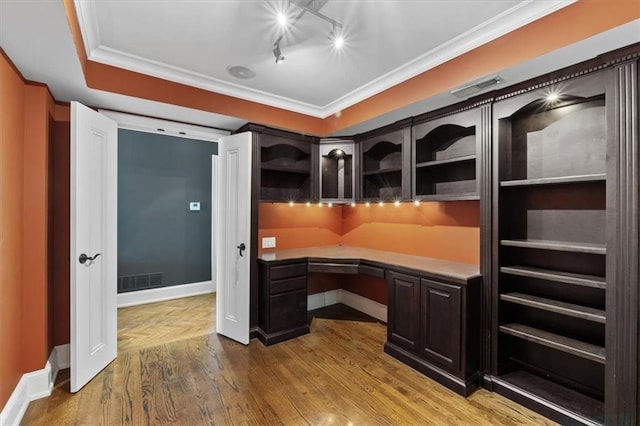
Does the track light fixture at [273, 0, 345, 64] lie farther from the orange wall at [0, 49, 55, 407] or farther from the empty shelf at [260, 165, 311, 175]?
the orange wall at [0, 49, 55, 407]

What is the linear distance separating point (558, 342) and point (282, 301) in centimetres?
243

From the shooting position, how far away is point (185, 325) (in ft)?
12.1

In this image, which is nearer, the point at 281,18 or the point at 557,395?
the point at 281,18

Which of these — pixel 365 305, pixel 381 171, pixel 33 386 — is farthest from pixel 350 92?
pixel 33 386

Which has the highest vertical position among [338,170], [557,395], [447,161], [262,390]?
[338,170]

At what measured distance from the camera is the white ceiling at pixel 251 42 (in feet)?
5.75

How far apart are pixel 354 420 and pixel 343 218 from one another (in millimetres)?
2831

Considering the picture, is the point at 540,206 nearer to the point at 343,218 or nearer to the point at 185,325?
the point at 343,218

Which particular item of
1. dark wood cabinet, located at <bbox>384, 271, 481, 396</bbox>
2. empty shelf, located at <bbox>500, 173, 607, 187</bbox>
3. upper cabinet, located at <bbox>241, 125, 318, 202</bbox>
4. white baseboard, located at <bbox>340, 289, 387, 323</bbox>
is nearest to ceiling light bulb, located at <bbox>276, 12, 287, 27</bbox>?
upper cabinet, located at <bbox>241, 125, 318, 202</bbox>

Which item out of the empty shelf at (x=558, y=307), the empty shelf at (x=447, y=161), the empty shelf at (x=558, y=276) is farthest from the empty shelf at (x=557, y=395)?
the empty shelf at (x=447, y=161)

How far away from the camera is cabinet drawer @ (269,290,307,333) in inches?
126

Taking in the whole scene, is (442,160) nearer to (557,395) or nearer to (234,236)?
(557,395)

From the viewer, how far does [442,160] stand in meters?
2.84

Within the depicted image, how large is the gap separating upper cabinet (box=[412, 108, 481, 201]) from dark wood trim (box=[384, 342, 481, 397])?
1506 mm
